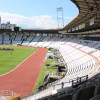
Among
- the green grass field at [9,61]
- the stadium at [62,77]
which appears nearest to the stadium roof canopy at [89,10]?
the stadium at [62,77]

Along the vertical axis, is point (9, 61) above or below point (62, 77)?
above

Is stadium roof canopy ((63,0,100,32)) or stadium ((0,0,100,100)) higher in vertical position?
stadium roof canopy ((63,0,100,32))

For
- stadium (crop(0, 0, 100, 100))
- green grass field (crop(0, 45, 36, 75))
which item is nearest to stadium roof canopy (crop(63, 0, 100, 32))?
stadium (crop(0, 0, 100, 100))

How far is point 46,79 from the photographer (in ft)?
57.4

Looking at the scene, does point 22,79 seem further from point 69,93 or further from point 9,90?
point 69,93

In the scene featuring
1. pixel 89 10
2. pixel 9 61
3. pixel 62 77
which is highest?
pixel 89 10

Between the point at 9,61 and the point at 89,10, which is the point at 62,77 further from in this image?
the point at 9,61

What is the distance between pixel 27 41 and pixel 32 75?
2095 inches

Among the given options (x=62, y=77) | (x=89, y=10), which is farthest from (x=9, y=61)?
(x=89, y=10)

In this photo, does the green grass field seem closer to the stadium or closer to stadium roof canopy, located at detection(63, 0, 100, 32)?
the stadium

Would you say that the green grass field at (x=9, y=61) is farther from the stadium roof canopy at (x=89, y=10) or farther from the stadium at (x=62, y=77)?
the stadium roof canopy at (x=89, y=10)

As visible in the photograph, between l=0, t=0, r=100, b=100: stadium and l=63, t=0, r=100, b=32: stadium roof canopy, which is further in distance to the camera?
l=63, t=0, r=100, b=32: stadium roof canopy

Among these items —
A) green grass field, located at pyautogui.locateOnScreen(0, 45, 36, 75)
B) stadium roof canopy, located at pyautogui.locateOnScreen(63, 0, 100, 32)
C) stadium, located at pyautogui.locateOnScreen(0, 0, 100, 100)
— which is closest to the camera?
stadium, located at pyautogui.locateOnScreen(0, 0, 100, 100)

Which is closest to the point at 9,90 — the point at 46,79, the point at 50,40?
the point at 46,79
